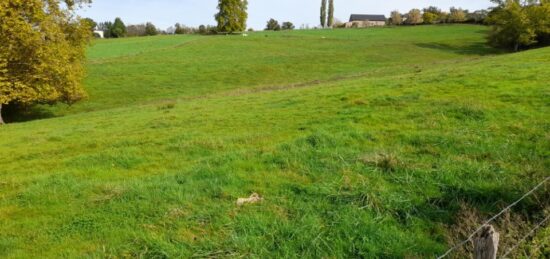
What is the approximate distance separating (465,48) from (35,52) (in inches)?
2170

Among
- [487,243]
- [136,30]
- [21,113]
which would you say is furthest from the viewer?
[136,30]

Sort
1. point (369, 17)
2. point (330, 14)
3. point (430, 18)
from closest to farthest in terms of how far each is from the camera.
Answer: point (430, 18)
point (330, 14)
point (369, 17)

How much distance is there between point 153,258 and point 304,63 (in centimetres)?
4433

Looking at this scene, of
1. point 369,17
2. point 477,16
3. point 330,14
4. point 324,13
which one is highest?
point 324,13

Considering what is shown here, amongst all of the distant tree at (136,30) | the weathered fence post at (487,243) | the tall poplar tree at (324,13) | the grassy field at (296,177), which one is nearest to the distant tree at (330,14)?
the tall poplar tree at (324,13)

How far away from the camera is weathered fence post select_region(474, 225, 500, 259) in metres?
3.24

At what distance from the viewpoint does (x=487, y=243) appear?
329 cm

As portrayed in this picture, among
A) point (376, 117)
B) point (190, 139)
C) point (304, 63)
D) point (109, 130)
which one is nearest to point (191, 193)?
point (190, 139)

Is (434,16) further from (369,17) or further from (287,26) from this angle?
(369,17)

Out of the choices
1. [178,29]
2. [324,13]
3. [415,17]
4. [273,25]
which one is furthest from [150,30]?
[415,17]

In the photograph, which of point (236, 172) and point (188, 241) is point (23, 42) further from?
point (188, 241)

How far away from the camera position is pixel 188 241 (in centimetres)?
571

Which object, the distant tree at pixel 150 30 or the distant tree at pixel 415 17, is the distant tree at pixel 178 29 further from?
the distant tree at pixel 415 17

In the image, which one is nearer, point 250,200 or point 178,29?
point 250,200
